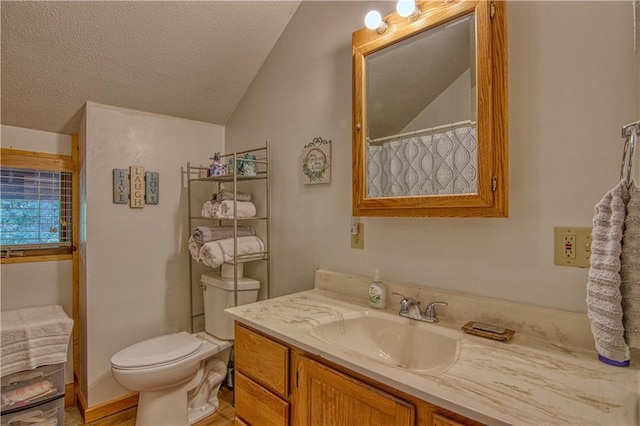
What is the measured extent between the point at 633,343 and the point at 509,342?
0.36 m

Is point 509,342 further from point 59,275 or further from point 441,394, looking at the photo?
point 59,275

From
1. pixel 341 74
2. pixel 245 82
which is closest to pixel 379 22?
pixel 341 74

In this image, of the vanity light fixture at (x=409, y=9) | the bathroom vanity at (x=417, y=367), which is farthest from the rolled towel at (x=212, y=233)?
the vanity light fixture at (x=409, y=9)

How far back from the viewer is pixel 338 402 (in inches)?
35.9

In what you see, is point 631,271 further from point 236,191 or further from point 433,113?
point 236,191

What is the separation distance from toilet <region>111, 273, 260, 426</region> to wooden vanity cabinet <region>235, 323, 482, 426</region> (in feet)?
2.08

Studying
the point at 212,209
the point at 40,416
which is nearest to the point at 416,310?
the point at 212,209

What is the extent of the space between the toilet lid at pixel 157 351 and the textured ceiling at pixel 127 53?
1401 millimetres

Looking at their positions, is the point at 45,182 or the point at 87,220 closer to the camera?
the point at 87,220

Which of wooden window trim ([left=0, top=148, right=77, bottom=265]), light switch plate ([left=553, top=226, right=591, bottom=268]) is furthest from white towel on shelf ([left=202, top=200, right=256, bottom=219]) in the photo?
light switch plate ([left=553, top=226, right=591, bottom=268])

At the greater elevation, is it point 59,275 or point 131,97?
point 131,97

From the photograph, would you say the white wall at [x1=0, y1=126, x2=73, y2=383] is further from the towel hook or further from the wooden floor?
the towel hook

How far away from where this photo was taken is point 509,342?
98 cm

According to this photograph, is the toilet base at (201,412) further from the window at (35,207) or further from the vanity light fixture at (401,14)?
the vanity light fixture at (401,14)
